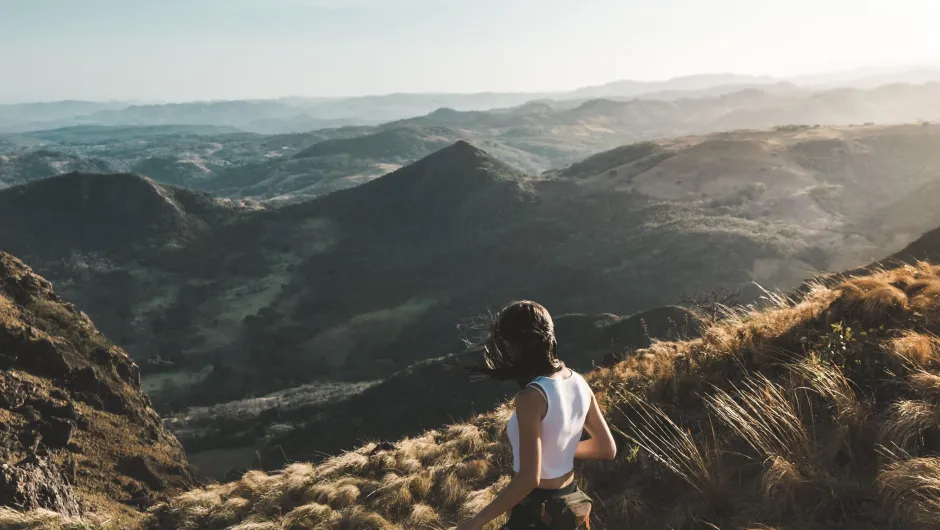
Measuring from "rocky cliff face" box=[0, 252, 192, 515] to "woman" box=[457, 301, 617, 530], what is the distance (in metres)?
8.78

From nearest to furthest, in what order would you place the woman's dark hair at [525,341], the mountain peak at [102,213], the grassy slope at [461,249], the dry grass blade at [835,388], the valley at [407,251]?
1. the woman's dark hair at [525,341]
2. the dry grass blade at [835,388]
3. the valley at [407,251]
4. the grassy slope at [461,249]
5. the mountain peak at [102,213]

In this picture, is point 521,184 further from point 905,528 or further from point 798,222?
point 905,528

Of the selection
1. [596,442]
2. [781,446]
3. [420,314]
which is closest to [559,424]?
[596,442]

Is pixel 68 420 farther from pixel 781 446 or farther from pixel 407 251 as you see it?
pixel 407 251

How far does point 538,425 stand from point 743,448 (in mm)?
3124

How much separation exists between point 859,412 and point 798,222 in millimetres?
100163

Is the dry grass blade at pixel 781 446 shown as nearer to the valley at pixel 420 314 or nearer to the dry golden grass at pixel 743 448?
the dry golden grass at pixel 743 448

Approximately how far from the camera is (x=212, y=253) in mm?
105250

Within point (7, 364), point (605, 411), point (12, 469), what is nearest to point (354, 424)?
point (7, 364)

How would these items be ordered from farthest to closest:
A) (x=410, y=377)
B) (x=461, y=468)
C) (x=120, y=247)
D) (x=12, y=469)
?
(x=120, y=247) < (x=410, y=377) < (x=12, y=469) < (x=461, y=468)

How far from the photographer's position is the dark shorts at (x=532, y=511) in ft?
10.3

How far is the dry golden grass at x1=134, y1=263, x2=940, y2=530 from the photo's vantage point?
404 centimetres

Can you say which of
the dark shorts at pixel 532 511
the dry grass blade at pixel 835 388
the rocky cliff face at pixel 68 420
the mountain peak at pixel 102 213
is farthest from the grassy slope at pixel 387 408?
the mountain peak at pixel 102 213

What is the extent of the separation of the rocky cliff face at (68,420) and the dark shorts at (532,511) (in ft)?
28.4
